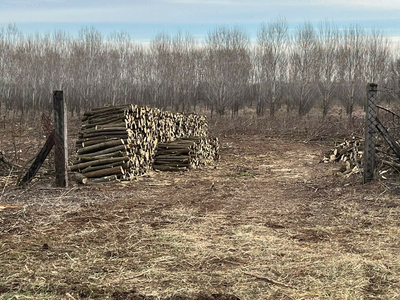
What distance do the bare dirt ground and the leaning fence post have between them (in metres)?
0.28

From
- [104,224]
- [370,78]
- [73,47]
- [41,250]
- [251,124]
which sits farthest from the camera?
[73,47]

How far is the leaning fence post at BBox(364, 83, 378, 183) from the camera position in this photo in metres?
7.90

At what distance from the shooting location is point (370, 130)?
7.93m

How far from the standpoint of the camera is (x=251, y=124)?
24562mm

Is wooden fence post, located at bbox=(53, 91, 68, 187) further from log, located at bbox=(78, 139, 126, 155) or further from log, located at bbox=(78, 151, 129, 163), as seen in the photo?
log, located at bbox=(78, 139, 126, 155)

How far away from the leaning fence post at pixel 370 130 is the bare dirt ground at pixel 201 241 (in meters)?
0.28

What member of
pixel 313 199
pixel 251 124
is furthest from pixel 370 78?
pixel 313 199

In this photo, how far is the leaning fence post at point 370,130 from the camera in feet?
25.9

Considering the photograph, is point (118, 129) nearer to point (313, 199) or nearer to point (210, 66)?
point (313, 199)

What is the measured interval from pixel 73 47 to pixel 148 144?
104 ft

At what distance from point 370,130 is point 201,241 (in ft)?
16.4

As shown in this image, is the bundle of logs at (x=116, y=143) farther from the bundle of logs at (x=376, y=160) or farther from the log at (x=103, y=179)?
the bundle of logs at (x=376, y=160)

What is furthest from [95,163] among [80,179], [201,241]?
[201,241]

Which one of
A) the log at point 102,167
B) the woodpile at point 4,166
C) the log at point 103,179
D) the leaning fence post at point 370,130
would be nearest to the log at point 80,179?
the log at point 103,179
